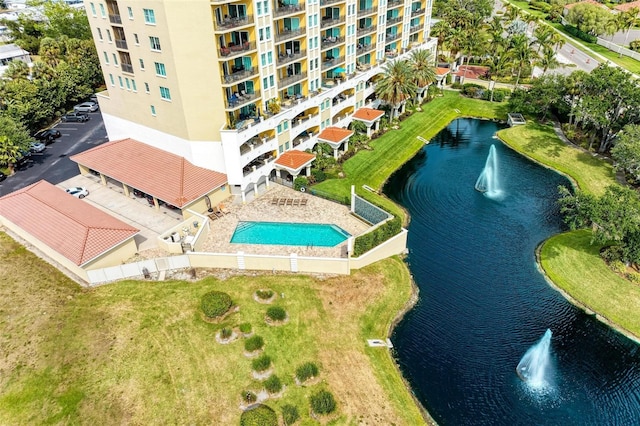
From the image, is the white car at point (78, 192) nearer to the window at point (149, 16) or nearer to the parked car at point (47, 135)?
the parked car at point (47, 135)

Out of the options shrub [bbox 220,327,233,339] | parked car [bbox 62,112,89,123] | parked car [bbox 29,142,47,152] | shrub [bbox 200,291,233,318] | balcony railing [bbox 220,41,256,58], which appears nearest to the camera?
shrub [bbox 220,327,233,339]

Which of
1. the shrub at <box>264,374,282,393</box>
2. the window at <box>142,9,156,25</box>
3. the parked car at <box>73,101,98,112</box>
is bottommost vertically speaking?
the shrub at <box>264,374,282,393</box>

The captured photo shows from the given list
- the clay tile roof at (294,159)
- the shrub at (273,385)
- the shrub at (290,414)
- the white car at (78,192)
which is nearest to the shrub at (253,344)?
the shrub at (273,385)

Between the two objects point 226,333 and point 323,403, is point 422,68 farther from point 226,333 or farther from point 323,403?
point 323,403

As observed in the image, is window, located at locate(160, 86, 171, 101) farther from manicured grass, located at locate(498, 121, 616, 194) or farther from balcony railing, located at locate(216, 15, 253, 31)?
manicured grass, located at locate(498, 121, 616, 194)

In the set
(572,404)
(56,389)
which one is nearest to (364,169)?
(572,404)

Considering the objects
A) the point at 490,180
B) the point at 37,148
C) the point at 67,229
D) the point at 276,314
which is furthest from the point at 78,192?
the point at 490,180

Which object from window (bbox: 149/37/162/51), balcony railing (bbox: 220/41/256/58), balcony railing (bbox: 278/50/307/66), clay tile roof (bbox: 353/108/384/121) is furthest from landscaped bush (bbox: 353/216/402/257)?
window (bbox: 149/37/162/51)
